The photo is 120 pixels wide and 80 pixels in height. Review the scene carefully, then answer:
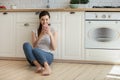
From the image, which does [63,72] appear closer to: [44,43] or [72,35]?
[44,43]

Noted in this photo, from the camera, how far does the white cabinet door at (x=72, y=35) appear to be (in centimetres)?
430

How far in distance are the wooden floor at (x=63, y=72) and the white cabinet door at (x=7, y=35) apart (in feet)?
1.02

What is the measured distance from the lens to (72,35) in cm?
433

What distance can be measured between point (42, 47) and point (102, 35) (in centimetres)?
100

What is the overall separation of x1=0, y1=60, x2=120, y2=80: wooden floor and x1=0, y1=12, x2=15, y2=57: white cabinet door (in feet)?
1.02

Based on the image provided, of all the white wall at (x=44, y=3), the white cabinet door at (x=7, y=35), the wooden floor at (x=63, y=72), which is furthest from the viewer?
the white wall at (x=44, y=3)

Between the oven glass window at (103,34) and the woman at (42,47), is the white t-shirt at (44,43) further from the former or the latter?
the oven glass window at (103,34)

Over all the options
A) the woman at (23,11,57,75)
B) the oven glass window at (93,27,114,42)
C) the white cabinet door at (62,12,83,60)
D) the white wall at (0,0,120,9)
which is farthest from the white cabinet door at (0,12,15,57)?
the oven glass window at (93,27,114,42)

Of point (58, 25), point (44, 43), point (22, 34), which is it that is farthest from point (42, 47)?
point (22, 34)

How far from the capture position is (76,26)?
170 inches

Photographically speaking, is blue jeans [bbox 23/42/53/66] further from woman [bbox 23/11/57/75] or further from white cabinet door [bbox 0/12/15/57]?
white cabinet door [bbox 0/12/15/57]

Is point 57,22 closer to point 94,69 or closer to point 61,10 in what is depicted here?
point 61,10

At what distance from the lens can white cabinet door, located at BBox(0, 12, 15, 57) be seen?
15.0ft

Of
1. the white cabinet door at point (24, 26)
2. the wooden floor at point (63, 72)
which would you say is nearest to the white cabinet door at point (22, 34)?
the white cabinet door at point (24, 26)
